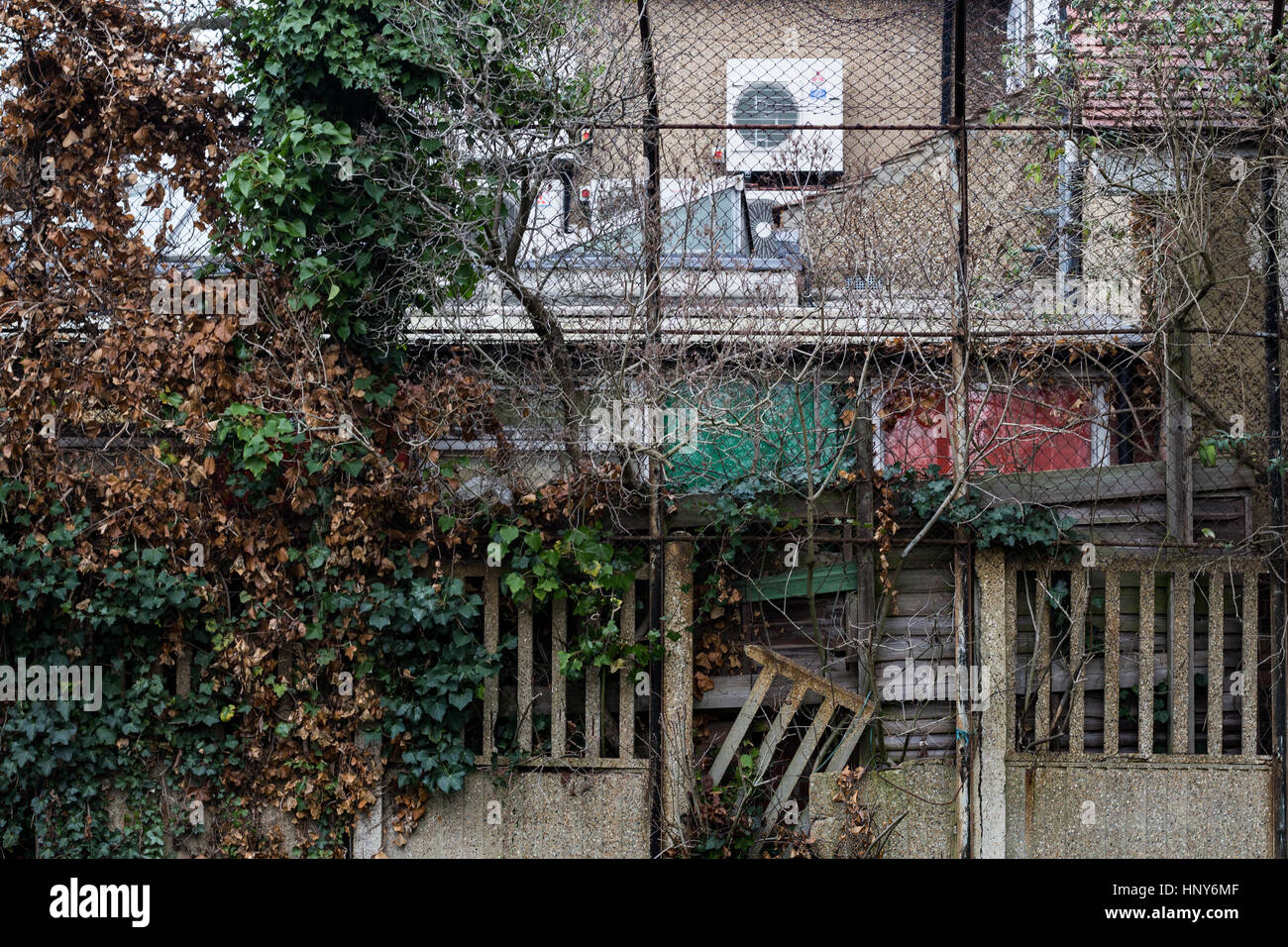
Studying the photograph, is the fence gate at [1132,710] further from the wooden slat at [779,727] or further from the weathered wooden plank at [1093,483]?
the wooden slat at [779,727]

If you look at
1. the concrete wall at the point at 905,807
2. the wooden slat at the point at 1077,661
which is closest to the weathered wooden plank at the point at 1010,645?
the wooden slat at the point at 1077,661

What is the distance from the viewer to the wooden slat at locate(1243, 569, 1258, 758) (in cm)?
574

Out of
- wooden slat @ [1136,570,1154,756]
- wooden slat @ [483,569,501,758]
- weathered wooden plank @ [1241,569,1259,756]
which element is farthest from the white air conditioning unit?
weathered wooden plank @ [1241,569,1259,756]

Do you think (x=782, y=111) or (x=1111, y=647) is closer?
(x=1111, y=647)

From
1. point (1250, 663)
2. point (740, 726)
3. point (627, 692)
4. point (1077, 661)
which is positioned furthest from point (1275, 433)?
point (627, 692)

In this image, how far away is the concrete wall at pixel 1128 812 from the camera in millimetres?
5609

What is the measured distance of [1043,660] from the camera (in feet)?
19.0

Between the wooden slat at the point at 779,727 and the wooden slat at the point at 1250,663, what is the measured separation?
2.46 meters

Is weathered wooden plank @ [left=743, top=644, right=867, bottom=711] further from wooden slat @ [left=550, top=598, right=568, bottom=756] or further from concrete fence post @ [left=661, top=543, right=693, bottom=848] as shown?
wooden slat @ [left=550, top=598, right=568, bottom=756]

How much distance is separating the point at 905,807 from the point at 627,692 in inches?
64.0

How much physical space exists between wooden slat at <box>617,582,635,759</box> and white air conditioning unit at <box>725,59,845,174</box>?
2.54m

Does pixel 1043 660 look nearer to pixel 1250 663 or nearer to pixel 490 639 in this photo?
pixel 1250 663

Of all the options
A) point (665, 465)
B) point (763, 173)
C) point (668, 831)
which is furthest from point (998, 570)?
point (763, 173)

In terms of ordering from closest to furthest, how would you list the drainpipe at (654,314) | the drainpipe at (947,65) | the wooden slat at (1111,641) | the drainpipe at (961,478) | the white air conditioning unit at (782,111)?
1. the drainpipe at (654,314)
2. the drainpipe at (961,478)
3. the wooden slat at (1111,641)
4. the white air conditioning unit at (782,111)
5. the drainpipe at (947,65)
